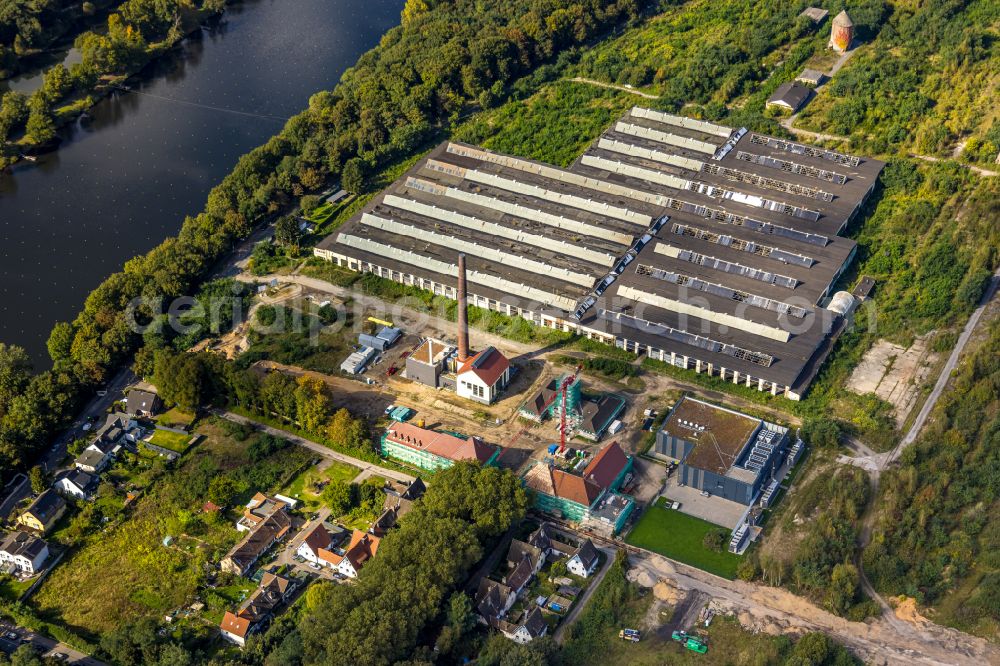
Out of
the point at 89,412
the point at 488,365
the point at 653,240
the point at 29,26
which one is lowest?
the point at 89,412

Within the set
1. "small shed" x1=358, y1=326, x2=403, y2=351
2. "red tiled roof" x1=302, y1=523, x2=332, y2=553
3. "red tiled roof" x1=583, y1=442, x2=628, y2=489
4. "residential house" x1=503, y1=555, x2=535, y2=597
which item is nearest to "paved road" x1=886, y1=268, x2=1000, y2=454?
"red tiled roof" x1=583, y1=442, x2=628, y2=489

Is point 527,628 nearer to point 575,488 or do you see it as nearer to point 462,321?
point 575,488

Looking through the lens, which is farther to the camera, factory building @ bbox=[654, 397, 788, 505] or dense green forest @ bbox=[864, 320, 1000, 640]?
factory building @ bbox=[654, 397, 788, 505]

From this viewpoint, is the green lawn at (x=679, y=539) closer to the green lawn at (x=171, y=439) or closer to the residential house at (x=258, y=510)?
the residential house at (x=258, y=510)

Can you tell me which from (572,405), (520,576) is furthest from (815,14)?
(520,576)

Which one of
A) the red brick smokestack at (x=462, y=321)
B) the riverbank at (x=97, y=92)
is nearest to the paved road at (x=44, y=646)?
the red brick smokestack at (x=462, y=321)

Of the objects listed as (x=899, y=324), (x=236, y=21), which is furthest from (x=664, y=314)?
(x=236, y=21)

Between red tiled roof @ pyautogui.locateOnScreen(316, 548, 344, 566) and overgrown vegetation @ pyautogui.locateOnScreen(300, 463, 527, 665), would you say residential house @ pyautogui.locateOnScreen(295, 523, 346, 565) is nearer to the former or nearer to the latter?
red tiled roof @ pyautogui.locateOnScreen(316, 548, 344, 566)
